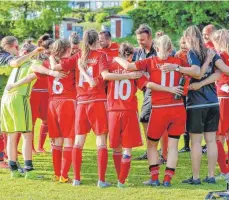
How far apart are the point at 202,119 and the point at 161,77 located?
2.82ft

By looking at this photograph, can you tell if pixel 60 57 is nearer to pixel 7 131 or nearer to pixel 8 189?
pixel 7 131

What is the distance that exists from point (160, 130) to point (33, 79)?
2.01 metres

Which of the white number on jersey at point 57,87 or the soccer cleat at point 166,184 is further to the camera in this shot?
the white number on jersey at point 57,87

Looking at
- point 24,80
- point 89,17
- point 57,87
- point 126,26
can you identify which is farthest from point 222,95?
point 89,17

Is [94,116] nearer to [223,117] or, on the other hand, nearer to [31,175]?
[31,175]

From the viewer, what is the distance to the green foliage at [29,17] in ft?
161

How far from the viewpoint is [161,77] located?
22.1ft

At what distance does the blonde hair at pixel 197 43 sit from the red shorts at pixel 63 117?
1833 millimetres

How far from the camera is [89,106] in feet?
22.5

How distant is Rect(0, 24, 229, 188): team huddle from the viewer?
6738mm

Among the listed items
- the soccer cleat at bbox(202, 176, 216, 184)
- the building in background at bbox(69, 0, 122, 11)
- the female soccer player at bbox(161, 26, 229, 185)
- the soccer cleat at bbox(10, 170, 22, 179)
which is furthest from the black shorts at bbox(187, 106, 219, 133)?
the building in background at bbox(69, 0, 122, 11)

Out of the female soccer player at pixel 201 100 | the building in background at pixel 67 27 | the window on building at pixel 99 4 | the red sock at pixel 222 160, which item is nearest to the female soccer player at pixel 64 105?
the female soccer player at pixel 201 100

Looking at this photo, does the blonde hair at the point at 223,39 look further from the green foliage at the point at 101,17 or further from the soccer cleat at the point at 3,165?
the green foliage at the point at 101,17

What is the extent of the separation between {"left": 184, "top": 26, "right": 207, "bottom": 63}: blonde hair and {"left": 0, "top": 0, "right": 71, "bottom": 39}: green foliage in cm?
4294
